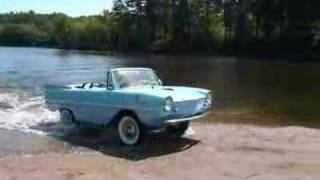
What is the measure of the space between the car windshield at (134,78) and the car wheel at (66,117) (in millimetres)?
1920

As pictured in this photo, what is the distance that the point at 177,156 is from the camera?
12.6 m

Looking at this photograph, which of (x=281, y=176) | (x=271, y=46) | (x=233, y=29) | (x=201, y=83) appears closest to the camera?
(x=281, y=176)

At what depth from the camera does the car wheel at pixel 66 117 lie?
16.5 metres

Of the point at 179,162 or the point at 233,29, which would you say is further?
the point at 233,29

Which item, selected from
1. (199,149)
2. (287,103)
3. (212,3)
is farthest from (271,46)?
(199,149)

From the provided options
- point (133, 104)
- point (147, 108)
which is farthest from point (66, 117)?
point (147, 108)

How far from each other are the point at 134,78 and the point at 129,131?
4.87 feet

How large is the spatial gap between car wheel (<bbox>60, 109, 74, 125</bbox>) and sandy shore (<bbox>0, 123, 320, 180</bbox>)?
1.82 ft

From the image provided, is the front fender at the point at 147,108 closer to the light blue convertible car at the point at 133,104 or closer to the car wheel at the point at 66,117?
the light blue convertible car at the point at 133,104

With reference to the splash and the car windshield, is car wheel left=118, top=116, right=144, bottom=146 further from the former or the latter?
the splash

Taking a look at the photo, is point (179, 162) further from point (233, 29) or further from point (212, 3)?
point (212, 3)

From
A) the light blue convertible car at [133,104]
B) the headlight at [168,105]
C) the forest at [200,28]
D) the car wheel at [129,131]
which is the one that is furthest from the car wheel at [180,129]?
the forest at [200,28]

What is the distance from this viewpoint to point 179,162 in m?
12.0

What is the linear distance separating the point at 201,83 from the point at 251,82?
310 cm
